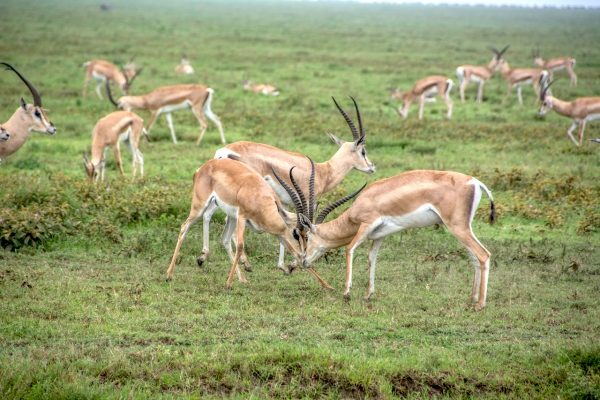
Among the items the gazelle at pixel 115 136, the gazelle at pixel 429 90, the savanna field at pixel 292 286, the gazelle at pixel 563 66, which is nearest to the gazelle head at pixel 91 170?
the gazelle at pixel 115 136

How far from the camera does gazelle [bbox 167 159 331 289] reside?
5746mm

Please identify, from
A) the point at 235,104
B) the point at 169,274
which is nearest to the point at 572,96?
the point at 235,104

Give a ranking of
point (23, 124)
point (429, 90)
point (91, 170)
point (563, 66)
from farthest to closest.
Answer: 1. point (563, 66)
2. point (429, 90)
3. point (91, 170)
4. point (23, 124)

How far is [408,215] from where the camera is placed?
5473 millimetres

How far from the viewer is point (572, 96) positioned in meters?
17.1

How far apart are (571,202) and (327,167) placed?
10.8 feet

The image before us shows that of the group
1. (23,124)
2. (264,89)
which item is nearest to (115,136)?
(23,124)

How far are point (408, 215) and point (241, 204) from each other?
1437mm

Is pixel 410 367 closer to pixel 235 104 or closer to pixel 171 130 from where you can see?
pixel 171 130

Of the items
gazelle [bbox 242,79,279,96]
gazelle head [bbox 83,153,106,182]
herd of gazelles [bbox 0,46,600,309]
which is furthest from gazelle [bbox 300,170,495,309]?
gazelle [bbox 242,79,279,96]

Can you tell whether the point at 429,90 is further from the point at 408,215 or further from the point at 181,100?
the point at 408,215

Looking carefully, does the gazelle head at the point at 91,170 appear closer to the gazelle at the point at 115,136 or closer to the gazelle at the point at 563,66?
the gazelle at the point at 115,136

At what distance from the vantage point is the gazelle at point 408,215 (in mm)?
5344

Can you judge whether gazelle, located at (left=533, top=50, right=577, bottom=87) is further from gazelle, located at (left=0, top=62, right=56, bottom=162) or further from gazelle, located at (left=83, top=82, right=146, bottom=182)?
gazelle, located at (left=0, top=62, right=56, bottom=162)
